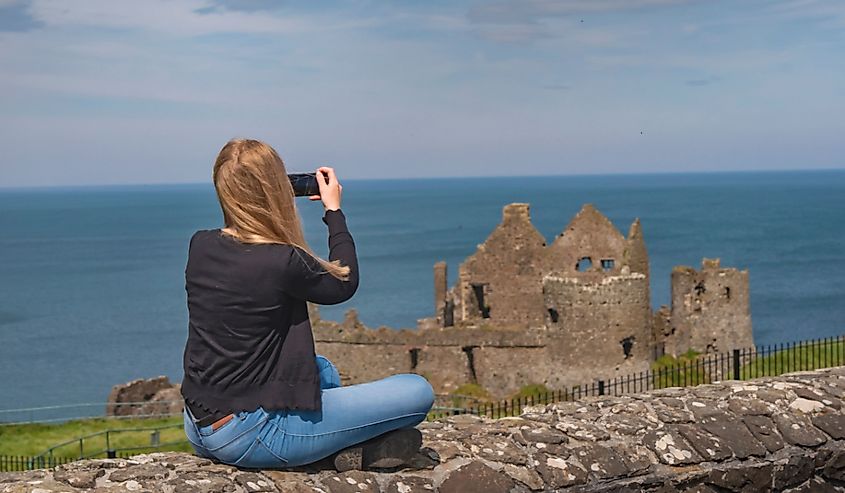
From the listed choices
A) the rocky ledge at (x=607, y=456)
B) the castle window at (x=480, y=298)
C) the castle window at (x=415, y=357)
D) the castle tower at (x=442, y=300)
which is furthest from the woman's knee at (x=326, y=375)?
the castle tower at (x=442, y=300)

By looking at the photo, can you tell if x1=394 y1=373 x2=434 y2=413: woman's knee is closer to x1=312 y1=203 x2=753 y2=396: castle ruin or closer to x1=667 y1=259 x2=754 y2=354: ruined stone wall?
x1=312 y1=203 x2=753 y2=396: castle ruin

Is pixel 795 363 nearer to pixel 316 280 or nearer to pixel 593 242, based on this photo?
pixel 593 242

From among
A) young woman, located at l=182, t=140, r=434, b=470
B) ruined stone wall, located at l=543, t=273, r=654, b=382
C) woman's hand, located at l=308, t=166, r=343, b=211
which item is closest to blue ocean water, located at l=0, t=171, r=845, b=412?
ruined stone wall, located at l=543, t=273, r=654, b=382

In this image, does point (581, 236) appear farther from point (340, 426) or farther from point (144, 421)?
point (340, 426)

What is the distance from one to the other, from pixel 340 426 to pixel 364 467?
0.33 meters

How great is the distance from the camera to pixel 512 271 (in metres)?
36.2

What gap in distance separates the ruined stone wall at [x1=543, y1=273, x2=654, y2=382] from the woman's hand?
83.6ft

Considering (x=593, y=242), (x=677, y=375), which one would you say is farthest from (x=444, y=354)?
(x=677, y=375)

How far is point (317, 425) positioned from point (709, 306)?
1182 inches

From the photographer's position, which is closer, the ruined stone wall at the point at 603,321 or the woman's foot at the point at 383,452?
the woman's foot at the point at 383,452

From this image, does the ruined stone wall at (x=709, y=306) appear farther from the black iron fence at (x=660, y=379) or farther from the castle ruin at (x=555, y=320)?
the black iron fence at (x=660, y=379)

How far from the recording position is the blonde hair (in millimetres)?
5809

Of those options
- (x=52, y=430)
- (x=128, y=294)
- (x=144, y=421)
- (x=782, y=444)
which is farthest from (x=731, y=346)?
(x=128, y=294)

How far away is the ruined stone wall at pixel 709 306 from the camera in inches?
1346
